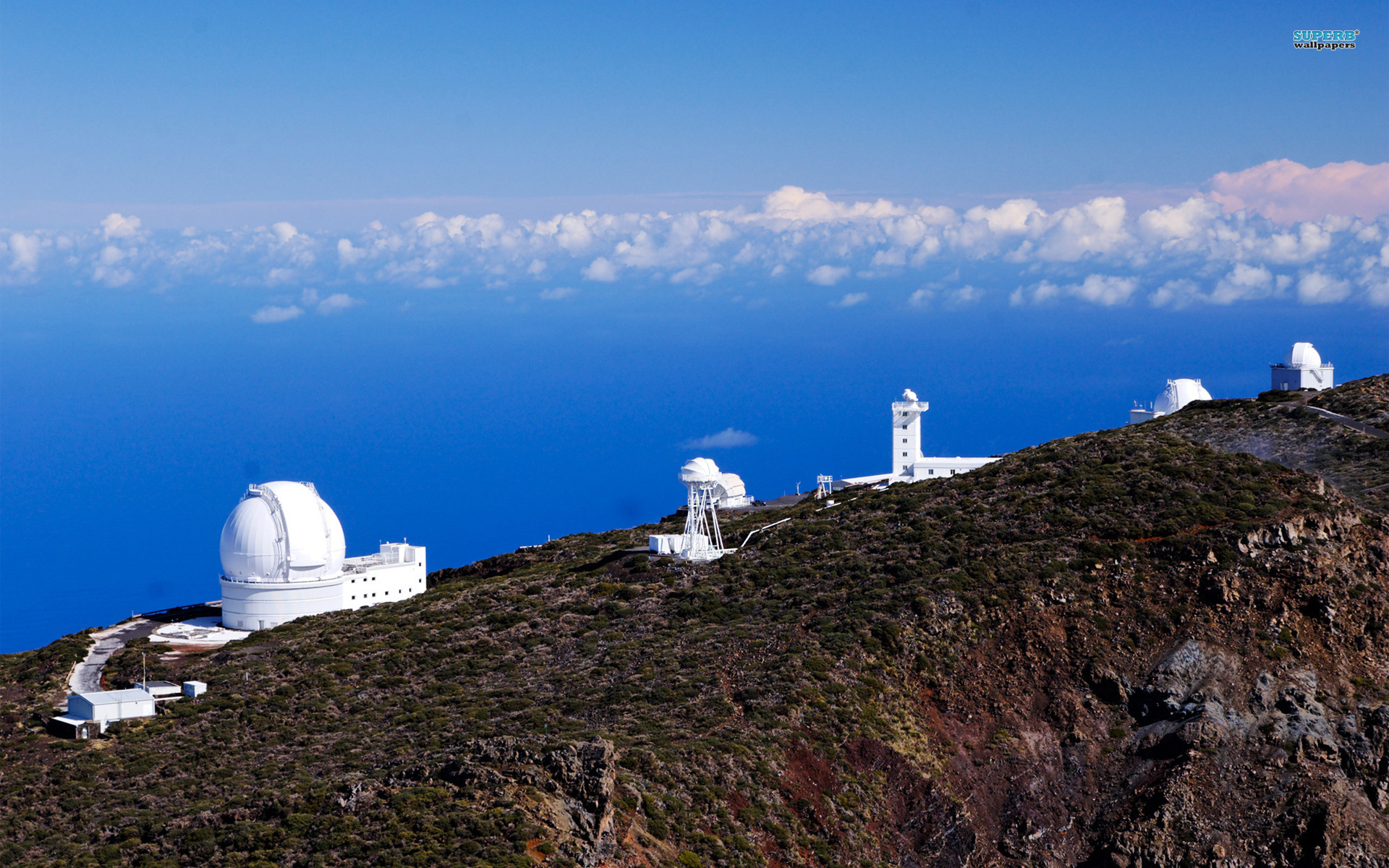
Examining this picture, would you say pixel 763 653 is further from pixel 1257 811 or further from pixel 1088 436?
pixel 1088 436

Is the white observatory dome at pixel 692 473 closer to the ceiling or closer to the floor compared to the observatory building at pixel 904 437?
closer to the floor

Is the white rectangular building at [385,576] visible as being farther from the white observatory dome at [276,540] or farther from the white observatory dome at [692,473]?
the white observatory dome at [692,473]

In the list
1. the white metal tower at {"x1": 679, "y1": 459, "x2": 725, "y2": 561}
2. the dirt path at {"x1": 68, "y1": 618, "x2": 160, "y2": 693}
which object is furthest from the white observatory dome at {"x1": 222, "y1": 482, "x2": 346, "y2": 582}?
the white metal tower at {"x1": 679, "y1": 459, "x2": 725, "y2": 561}

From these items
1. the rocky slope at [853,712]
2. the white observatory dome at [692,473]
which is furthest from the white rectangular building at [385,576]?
the white observatory dome at [692,473]

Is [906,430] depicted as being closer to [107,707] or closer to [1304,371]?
[1304,371]

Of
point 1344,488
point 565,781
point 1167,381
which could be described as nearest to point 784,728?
point 565,781

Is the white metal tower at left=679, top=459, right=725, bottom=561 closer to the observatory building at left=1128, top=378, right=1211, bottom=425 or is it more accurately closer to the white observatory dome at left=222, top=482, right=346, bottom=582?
the white observatory dome at left=222, top=482, right=346, bottom=582
